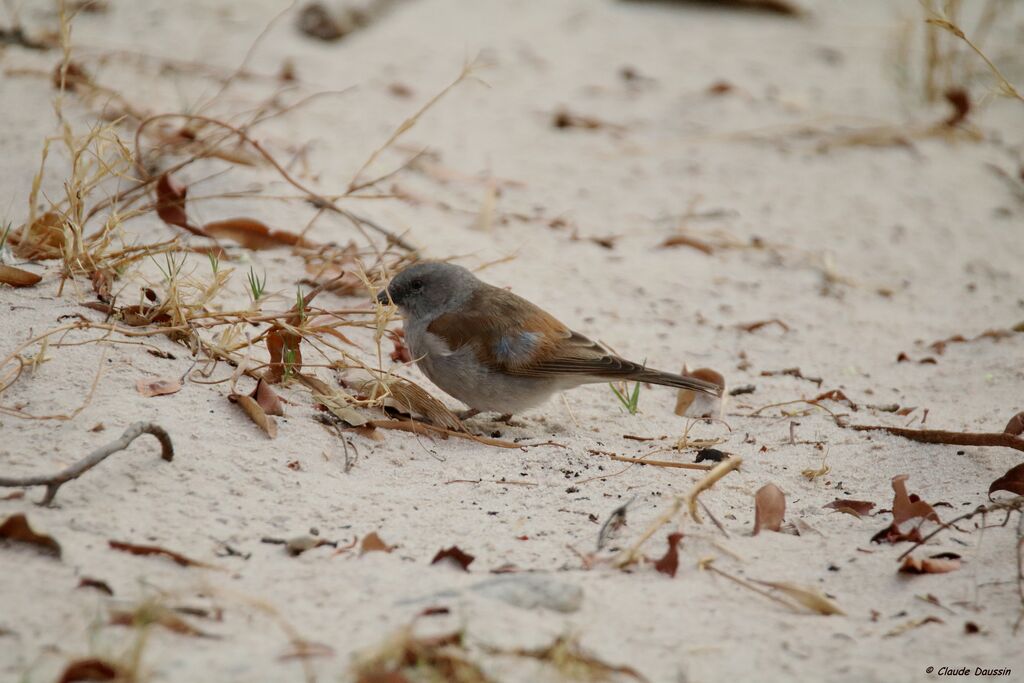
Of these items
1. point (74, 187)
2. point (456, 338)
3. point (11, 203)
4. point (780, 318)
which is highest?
point (74, 187)

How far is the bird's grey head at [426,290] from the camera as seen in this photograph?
447 centimetres

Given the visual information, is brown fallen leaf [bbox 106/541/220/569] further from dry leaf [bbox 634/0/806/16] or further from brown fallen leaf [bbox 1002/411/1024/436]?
dry leaf [bbox 634/0/806/16]

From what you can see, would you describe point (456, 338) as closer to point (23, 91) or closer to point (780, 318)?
point (780, 318)

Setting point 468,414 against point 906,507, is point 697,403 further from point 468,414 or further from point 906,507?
point 906,507

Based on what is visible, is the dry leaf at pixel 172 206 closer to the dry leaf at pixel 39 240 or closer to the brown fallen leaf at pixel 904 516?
the dry leaf at pixel 39 240

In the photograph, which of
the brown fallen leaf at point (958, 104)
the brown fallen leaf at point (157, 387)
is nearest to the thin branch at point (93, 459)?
the brown fallen leaf at point (157, 387)

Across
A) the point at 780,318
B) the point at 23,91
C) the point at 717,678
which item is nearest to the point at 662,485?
the point at 717,678

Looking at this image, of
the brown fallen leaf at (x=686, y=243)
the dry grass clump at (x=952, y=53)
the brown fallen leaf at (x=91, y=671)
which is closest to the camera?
the brown fallen leaf at (x=91, y=671)

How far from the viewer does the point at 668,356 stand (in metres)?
5.09

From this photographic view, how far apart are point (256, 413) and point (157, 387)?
36 centimetres

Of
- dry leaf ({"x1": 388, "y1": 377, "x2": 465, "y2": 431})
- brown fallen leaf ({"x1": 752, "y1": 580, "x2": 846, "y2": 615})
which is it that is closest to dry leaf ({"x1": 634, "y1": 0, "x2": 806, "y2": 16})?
dry leaf ({"x1": 388, "y1": 377, "x2": 465, "y2": 431})

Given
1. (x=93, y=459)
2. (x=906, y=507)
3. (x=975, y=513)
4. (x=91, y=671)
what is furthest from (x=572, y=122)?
(x=91, y=671)

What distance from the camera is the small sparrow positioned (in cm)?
426

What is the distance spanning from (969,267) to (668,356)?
2579 millimetres
